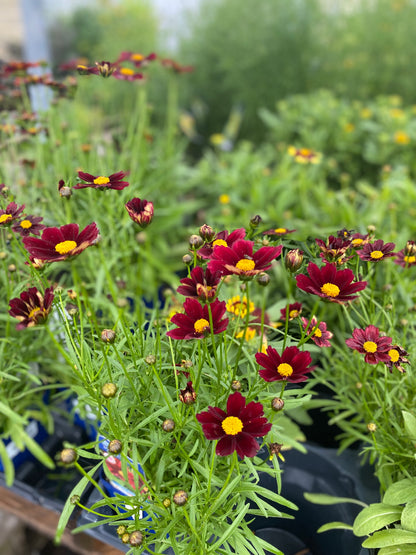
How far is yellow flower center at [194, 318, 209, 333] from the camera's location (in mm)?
445

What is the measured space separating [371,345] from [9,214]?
1.54ft

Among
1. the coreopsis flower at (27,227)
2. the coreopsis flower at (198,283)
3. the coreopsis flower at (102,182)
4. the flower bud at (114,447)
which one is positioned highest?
the coreopsis flower at (102,182)

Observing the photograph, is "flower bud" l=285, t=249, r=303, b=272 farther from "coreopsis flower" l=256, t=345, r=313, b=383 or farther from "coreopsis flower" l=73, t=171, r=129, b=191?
"coreopsis flower" l=73, t=171, r=129, b=191

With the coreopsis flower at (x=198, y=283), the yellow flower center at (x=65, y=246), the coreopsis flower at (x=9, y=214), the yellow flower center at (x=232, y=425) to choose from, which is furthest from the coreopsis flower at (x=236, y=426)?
the coreopsis flower at (x=9, y=214)

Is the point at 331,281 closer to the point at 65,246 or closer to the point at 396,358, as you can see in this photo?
the point at 396,358

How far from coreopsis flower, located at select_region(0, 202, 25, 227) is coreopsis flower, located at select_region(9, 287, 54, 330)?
0.10 metres

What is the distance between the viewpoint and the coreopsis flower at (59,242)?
43 cm

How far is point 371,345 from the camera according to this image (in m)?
0.50

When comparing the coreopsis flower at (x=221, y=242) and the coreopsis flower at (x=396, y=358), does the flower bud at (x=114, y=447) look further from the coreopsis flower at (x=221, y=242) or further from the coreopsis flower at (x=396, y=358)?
the coreopsis flower at (x=396, y=358)

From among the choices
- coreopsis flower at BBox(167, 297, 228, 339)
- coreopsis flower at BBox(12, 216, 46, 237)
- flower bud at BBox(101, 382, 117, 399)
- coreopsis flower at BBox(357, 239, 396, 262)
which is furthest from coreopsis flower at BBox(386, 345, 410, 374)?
coreopsis flower at BBox(12, 216, 46, 237)

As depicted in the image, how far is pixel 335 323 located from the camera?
0.98 metres

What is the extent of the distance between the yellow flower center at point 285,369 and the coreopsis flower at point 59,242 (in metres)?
0.24

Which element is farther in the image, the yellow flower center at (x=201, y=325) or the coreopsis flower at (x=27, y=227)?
the coreopsis flower at (x=27, y=227)

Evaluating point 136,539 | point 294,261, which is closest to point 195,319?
point 294,261
